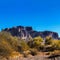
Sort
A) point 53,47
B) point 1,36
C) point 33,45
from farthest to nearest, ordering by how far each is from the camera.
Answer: point 33,45 → point 53,47 → point 1,36

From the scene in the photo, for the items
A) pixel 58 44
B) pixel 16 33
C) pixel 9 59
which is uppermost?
pixel 16 33

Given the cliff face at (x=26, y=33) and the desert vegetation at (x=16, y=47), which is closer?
the desert vegetation at (x=16, y=47)

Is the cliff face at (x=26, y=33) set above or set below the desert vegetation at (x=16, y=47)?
above

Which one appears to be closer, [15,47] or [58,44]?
[15,47]

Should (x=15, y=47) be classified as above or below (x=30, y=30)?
below

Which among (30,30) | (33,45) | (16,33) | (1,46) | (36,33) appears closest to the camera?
(1,46)

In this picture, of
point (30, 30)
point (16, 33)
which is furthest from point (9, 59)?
point (30, 30)

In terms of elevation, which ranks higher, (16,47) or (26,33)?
(26,33)

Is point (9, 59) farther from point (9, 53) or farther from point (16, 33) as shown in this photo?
point (16, 33)

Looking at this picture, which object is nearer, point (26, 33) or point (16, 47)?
point (16, 47)

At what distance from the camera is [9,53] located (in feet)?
137

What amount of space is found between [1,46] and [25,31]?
139m

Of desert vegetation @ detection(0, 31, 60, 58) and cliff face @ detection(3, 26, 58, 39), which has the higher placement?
cliff face @ detection(3, 26, 58, 39)

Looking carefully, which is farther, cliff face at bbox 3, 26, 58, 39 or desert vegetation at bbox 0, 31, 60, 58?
cliff face at bbox 3, 26, 58, 39
